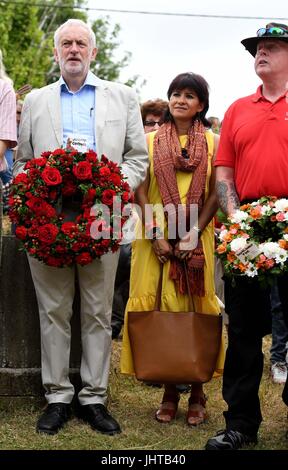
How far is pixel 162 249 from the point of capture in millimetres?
5785

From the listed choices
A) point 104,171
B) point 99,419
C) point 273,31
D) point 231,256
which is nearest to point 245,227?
point 231,256

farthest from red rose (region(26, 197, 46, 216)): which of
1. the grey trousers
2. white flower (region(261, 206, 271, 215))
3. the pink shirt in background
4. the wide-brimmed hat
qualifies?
the wide-brimmed hat

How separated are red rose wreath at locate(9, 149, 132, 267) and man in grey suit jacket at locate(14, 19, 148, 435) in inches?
13.3

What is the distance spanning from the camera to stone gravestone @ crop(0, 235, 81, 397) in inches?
229

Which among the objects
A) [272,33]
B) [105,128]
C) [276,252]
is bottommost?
[276,252]

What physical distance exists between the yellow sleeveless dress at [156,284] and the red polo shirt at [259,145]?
2.22ft

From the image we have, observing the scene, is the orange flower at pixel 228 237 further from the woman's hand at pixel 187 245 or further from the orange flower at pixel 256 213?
the woman's hand at pixel 187 245

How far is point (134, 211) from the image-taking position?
5969 mm

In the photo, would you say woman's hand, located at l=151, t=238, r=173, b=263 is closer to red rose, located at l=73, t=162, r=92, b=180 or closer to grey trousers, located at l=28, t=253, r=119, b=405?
grey trousers, located at l=28, t=253, r=119, b=405

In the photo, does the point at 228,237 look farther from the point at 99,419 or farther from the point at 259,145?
the point at 99,419

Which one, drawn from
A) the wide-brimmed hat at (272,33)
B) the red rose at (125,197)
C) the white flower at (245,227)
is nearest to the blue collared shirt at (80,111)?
the red rose at (125,197)

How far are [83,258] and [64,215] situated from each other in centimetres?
37

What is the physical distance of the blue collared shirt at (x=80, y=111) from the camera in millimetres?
5551

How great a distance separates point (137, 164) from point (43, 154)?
0.75m
